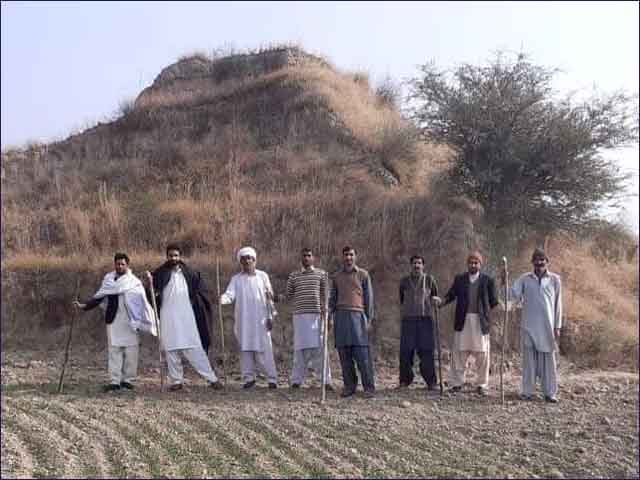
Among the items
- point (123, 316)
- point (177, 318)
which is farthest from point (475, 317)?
point (123, 316)

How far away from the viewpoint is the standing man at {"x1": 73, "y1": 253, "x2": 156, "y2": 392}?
8.95 m

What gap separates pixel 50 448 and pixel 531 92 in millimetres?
9447

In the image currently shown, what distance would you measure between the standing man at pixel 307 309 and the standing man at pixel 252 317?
29 centimetres

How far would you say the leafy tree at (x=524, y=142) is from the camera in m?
12.4

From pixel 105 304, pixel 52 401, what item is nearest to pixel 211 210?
pixel 105 304

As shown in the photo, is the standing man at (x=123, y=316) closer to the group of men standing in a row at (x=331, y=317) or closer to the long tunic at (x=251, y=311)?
the group of men standing in a row at (x=331, y=317)

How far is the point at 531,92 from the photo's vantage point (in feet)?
41.5

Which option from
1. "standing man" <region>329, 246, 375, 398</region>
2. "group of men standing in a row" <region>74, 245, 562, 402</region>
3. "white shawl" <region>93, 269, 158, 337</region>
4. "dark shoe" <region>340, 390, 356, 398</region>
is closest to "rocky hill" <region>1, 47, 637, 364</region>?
"group of men standing in a row" <region>74, 245, 562, 402</region>

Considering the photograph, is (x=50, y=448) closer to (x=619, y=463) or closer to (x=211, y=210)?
(x=619, y=463)

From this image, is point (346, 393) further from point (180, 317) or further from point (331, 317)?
point (180, 317)

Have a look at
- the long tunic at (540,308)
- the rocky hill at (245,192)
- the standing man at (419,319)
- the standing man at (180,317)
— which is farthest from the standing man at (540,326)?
the standing man at (180,317)

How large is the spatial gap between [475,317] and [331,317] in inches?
62.8

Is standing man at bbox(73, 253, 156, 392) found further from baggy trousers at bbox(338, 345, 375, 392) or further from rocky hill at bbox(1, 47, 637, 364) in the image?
rocky hill at bbox(1, 47, 637, 364)

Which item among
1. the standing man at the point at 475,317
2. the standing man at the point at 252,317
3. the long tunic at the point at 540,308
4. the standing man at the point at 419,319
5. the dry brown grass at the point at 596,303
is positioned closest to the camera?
the long tunic at the point at 540,308
